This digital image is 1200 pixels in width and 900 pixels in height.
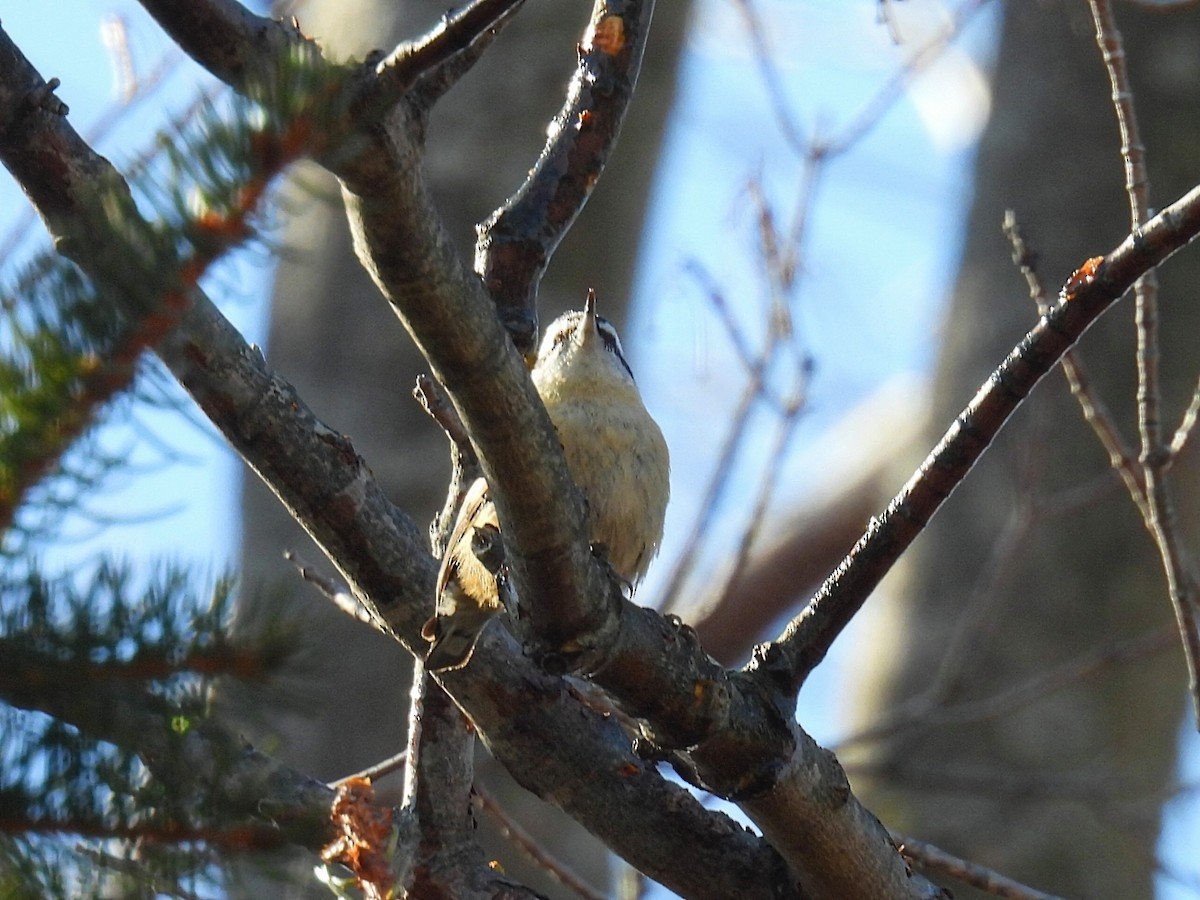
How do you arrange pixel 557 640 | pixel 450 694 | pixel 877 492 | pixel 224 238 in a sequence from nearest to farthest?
pixel 224 238, pixel 557 640, pixel 450 694, pixel 877 492

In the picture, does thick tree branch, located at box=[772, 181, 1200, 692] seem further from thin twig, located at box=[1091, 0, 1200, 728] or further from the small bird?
the small bird

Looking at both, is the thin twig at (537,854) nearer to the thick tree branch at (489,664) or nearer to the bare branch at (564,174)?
the thick tree branch at (489,664)

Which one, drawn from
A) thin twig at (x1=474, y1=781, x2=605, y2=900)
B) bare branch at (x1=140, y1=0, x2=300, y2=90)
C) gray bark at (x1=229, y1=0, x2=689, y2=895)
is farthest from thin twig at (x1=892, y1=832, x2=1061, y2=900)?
gray bark at (x1=229, y1=0, x2=689, y2=895)

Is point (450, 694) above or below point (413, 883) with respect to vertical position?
above

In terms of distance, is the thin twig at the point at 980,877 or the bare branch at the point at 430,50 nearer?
the bare branch at the point at 430,50

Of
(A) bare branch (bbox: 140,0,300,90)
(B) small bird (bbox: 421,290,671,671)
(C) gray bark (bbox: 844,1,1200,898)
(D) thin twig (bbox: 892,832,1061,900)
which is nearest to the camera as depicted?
(A) bare branch (bbox: 140,0,300,90)

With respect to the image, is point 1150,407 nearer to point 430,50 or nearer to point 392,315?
point 430,50

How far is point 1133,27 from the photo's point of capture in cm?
603

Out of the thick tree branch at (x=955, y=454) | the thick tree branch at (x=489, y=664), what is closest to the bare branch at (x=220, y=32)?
the thick tree branch at (x=489, y=664)

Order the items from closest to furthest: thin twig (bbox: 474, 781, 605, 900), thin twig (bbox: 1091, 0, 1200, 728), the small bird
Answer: thin twig (bbox: 1091, 0, 1200, 728), thin twig (bbox: 474, 781, 605, 900), the small bird

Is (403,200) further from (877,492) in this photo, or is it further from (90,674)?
(877,492)

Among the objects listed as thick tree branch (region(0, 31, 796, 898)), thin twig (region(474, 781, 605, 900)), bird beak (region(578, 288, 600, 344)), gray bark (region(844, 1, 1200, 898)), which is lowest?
thick tree branch (region(0, 31, 796, 898))

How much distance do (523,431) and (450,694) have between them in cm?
68

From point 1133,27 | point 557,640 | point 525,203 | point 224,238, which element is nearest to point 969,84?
point 1133,27
